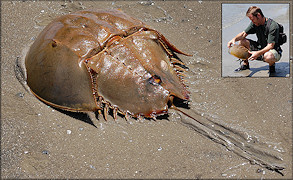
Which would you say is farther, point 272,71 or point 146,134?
point 272,71

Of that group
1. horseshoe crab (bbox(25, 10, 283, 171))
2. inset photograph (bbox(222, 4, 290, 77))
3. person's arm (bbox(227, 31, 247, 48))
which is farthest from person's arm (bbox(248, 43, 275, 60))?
horseshoe crab (bbox(25, 10, 283, 171))

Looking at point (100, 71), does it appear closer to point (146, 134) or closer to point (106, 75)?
point (106, 75)

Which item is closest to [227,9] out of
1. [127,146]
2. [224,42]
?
[224,42]

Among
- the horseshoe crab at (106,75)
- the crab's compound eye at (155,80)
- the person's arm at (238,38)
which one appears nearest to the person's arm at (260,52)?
the person's arm at (238,38)

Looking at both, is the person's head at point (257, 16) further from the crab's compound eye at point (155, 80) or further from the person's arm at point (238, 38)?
the crab's compound eye at point (155, 80)

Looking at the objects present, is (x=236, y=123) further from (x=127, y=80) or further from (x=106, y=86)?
(x=106, y=86)

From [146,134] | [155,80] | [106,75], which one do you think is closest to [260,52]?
[155,80]
